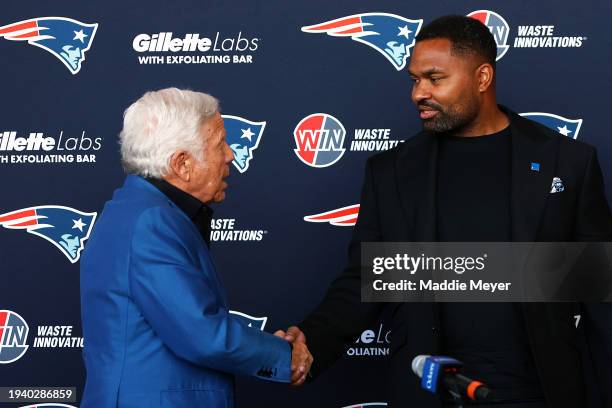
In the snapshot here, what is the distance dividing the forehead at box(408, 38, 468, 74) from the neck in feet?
0.54

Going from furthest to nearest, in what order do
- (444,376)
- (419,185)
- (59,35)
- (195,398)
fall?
1. (59,35)
2. (419,185)
3. (195,398)
4. (444,376)

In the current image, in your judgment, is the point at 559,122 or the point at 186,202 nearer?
the point at 186,202

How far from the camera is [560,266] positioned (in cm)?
271

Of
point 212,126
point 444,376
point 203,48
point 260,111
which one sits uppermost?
point 203,48

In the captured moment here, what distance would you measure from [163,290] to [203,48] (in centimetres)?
190

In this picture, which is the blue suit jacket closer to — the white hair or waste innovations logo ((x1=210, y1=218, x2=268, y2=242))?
the white hair

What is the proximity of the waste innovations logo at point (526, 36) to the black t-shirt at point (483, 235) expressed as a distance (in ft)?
3.25

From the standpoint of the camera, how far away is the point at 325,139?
12.4ft

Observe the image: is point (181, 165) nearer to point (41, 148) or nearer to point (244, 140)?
point (244, 140)

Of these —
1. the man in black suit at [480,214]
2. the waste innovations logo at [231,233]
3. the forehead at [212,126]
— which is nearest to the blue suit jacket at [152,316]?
the forehead at [212,126]

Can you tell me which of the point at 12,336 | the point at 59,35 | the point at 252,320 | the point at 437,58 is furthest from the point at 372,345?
the point at 59,35

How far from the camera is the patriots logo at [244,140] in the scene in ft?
12.4

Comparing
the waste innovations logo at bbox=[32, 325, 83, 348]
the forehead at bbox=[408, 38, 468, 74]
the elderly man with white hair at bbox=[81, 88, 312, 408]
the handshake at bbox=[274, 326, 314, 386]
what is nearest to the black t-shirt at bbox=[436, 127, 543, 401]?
the forehead at bbox=[408, 38, 468, 74]

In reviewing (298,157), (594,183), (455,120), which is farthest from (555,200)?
(298,157)
